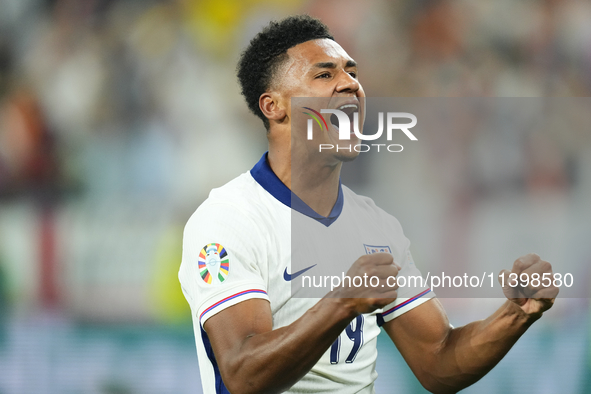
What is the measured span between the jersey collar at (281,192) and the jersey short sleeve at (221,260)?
19 cm

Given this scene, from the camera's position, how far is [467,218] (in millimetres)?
1839

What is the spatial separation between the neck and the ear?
0.10 m

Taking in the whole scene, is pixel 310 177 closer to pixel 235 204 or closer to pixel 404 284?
pixel 235 204

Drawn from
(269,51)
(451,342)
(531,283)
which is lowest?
(451,342)

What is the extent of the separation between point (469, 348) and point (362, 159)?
71 cm

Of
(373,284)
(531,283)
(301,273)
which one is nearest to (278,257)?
(301,273)

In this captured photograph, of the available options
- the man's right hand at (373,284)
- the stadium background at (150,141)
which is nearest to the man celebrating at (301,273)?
the man's right hand at (373,284)

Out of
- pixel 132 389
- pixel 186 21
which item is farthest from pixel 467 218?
pixel 186 21

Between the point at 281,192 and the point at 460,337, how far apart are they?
2.15 feet

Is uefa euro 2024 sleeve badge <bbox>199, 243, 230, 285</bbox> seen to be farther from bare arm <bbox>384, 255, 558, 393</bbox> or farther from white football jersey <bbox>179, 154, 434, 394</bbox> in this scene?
bare arm <bbox>384, 255, 558, 393</bbox>

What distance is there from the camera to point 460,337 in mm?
1617

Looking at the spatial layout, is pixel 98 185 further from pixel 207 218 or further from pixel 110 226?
pixel 207 218

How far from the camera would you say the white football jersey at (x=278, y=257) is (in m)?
1.43

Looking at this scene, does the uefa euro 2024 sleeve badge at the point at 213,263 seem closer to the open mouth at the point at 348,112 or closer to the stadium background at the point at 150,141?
the open mouth at the point at 348,112
